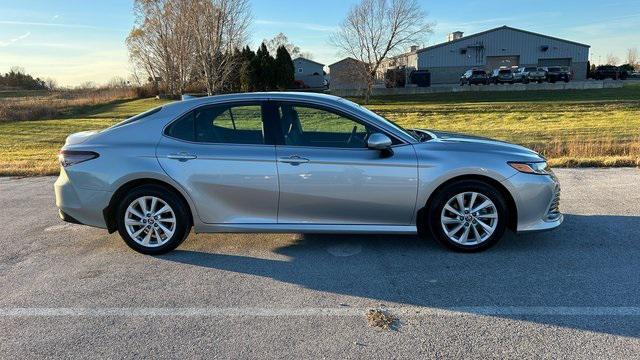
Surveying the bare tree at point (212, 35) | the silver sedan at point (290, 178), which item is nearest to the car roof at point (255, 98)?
the silver sedan at point (290, 178)

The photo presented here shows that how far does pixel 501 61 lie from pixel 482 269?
64515 mm

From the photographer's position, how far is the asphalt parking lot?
10.8ft

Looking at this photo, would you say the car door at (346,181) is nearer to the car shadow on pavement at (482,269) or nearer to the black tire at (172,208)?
the car shadow on pavement at (482,269)

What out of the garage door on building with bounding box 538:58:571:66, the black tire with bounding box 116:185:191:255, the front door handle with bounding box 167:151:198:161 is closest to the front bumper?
the front door handle with bounding box 167:151:198:161

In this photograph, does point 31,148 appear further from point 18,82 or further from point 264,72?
point 18,82

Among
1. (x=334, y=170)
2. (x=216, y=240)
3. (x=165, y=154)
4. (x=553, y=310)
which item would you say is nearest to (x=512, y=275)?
(x=553, y=310)

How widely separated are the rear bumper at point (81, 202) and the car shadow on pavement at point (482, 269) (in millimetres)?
812

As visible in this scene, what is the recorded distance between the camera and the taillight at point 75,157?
507cm

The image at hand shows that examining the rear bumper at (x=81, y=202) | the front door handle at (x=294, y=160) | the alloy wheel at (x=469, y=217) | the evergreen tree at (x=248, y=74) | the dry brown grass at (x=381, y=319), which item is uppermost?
the evergreen tree at (x=248, y=74)

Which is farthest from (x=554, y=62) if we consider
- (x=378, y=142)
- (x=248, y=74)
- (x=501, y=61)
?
(x=378, y=142)

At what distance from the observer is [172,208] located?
5.01m

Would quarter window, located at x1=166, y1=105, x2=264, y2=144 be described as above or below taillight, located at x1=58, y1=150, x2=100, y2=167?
above

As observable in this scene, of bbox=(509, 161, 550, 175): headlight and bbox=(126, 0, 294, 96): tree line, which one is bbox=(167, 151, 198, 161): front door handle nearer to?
bbox=(509, 161, 550, 175): headlight

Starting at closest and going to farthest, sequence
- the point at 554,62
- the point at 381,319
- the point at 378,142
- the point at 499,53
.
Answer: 1. the point at 381,319
2. the point at 378,142
3. the point at 499,53
4. the point at 554,62
